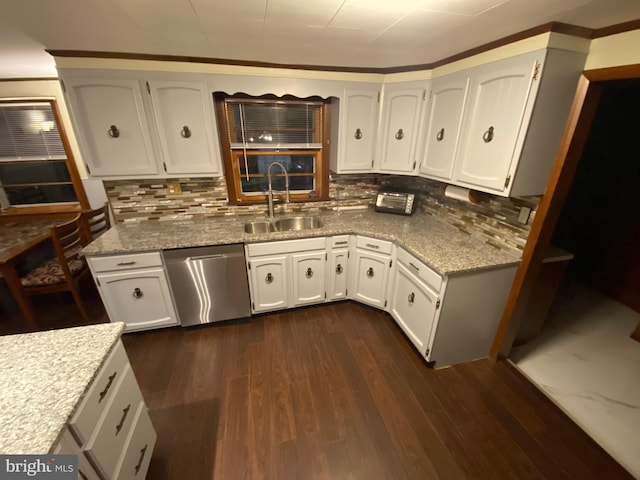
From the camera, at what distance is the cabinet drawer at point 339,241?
2303 mm

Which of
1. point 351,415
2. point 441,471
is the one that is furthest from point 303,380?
point 441,471

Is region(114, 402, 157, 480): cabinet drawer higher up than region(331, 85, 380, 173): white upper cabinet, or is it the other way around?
region(331, 85, 380, 173): white upper cabinet

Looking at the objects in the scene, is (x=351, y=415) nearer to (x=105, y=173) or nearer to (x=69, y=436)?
(x=69, y=436)

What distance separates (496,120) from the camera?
5.09ft

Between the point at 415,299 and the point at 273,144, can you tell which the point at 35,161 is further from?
the point at 415,299

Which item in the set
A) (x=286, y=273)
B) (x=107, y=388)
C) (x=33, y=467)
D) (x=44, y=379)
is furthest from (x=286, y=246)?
(x=33, y=467)

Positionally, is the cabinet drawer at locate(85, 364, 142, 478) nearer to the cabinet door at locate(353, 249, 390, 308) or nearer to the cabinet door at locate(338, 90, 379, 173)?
the cabinet door at locate(353, 249, 390, 308)

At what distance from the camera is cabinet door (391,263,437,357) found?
182 centimetres

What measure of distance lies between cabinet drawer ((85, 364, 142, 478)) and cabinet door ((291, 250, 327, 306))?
135 centimetres

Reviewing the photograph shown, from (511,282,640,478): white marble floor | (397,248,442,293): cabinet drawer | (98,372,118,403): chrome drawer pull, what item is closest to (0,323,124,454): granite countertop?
(98,372,118,403): chrome drawer pull

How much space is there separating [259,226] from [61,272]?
177 centimetres

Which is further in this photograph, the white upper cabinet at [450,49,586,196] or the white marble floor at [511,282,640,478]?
the white marble floor at [511,282,640,478]

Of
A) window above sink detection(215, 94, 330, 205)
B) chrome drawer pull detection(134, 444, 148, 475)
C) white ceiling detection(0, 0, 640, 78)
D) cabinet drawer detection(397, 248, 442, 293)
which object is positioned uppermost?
white ceiling detection(0, 0, 640, 78)

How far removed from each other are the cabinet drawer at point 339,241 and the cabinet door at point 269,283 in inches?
17.2
